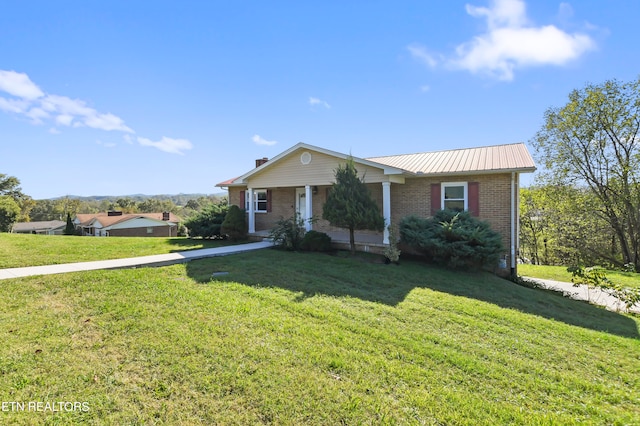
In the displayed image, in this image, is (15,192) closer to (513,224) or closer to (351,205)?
(351,205)

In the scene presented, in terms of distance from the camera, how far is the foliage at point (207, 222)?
1487 centimetres

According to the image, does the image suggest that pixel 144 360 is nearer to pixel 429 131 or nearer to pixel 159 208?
pixel 429 131

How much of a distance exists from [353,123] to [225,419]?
15773 millimetres

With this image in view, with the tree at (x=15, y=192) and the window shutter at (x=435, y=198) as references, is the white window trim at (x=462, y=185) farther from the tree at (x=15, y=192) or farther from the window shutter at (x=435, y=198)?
the tree at (x=15, y=192)

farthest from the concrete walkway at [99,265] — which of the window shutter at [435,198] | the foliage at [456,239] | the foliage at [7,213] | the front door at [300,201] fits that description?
the foliage at [7,213]

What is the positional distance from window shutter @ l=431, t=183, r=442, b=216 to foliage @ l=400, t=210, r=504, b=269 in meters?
0.88

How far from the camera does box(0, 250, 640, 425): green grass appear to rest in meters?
2.93

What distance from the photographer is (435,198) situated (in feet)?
38.3

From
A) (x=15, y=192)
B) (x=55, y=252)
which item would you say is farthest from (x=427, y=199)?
(x=15, y=192)

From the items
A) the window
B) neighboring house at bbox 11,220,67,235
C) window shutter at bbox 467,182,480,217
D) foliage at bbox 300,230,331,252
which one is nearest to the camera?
window shutter at bbox 467,182,480,217

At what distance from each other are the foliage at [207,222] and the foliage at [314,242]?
531 cm

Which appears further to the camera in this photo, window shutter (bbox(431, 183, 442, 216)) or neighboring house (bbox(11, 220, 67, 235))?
neighboring house (bbox(11, 220, 67, 235))

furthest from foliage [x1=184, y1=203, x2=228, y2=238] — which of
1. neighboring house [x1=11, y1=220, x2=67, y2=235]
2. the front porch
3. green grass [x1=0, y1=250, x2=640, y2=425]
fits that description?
neighboring house [x1=11, y1=220, x2=67, y2=235]

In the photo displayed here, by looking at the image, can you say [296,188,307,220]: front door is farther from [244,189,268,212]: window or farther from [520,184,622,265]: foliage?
[520,184,622,265]: foliage
